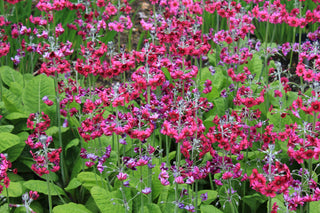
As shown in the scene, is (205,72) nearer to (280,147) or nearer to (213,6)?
(213,6)

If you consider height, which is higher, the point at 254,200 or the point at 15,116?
the point at 15,116

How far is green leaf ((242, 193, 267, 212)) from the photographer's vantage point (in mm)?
3287

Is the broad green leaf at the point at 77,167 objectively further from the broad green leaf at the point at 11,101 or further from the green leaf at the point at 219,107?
the green leaf at the point at 219,107

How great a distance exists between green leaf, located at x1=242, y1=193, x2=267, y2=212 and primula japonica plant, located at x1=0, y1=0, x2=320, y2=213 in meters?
0.01

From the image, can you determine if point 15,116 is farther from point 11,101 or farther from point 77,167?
point 77,167

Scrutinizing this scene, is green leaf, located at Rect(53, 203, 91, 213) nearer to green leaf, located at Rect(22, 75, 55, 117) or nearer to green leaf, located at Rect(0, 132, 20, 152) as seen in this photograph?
green leaf, located at Rect(0, 132, 20, 152)

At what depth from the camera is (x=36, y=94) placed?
4.29 meters

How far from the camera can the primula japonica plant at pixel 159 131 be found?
2.45 meters

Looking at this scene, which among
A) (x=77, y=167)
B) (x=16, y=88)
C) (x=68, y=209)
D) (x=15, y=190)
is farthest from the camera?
(x=16, y=88)

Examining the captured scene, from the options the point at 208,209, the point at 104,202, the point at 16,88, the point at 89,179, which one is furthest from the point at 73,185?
the point at 16,88

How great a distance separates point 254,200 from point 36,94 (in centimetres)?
229

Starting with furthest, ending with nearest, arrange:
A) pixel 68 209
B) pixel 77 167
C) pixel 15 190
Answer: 1. pixel 77 167
2. pixel 15 190
3. pixel 68 209

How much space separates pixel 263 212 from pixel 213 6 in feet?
6.54

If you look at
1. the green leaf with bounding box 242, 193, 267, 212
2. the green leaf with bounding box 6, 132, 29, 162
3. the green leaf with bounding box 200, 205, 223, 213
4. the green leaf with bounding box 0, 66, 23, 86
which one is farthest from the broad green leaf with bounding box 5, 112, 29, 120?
the green leaf with bounding box 242, 193, 267, 212
